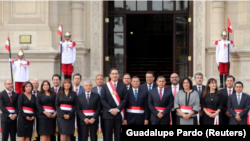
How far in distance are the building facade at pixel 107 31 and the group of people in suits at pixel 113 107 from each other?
20.7ft

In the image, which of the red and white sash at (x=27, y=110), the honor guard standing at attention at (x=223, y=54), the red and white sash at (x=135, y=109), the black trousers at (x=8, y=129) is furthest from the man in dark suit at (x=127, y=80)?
the honor guard standing at attention at (x=223, y=54)

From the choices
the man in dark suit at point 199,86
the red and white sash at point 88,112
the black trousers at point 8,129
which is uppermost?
the man in dark suit at point 199,86

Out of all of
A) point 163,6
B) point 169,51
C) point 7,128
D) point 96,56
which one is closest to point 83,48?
point 96,56

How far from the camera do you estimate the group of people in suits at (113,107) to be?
41.0ft

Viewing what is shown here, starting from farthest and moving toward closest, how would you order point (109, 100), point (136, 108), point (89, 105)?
point (136, 108)
point (109, 100)
point (89, 105)

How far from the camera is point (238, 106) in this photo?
1275 centimetres

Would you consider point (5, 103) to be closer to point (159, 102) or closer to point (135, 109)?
point (135, 109)

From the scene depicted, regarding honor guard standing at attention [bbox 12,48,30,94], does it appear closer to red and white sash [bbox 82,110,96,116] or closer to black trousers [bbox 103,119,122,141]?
red and white sash [bbox 82,110,96,116]

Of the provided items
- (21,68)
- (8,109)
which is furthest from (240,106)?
(21,68)

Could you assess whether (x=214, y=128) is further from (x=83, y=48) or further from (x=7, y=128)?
(x=83, y=48)

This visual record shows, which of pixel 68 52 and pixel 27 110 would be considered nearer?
pixel 27 110

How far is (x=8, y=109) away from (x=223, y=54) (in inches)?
313

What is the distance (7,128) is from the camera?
43.1 feet

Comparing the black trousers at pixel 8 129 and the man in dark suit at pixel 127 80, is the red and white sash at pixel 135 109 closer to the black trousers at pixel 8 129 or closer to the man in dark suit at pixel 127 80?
the man in dark suit at pixel 127 80
